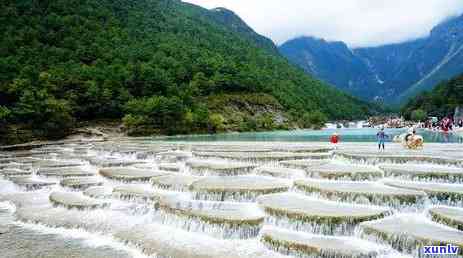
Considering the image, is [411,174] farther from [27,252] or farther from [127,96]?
[127,96]

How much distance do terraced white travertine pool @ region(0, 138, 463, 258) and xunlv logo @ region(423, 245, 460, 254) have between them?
0.17 m

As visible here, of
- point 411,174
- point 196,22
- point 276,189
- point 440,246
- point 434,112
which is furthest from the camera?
point 196,22

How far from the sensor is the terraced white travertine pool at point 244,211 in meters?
11.4

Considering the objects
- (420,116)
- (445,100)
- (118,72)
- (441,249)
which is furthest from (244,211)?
(445,100)

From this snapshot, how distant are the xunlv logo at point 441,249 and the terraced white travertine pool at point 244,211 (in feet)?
0.57

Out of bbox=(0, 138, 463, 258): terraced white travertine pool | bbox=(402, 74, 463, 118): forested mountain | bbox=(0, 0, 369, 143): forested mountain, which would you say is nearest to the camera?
bbox=(0, 138, 463, 258): terraced white travertine pool

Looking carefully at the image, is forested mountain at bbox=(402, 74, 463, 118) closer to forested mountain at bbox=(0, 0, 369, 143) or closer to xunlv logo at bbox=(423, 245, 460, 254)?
forested mountain at bbox=(0, 0, 369, 143)

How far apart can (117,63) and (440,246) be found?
8496cm

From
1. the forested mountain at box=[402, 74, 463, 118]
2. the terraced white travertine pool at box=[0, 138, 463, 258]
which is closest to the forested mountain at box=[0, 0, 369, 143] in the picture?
the forested mountain at box=[402, 74, 463, 118]

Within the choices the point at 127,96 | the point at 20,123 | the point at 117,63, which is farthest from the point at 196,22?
the point at 20,123

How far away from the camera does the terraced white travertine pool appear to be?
1139 cm

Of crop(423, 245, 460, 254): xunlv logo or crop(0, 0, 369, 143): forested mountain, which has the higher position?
crop(0, 0, 369, 143): forested mountain

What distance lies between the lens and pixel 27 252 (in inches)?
463

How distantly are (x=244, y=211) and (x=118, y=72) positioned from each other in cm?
7292
